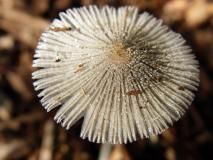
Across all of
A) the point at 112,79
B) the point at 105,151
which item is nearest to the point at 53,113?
the point at 105,151

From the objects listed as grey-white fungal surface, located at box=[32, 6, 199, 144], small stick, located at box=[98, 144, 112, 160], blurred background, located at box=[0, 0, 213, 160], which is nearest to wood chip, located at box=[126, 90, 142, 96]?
grey-white fungal surface, located at box=[32, 6, 199, 144]

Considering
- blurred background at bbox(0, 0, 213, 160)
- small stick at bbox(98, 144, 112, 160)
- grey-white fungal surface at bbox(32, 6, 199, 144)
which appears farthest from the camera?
blurred background at bbox(0, 0, 213, 160)

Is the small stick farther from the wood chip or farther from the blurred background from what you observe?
the wood chip

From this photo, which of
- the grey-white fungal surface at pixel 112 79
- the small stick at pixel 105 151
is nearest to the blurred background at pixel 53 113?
the small stick at pixel 105 151

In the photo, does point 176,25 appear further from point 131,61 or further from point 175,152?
point 131,61

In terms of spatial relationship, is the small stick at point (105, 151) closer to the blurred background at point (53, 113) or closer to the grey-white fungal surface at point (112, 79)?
the blurred background at point (53, 113)

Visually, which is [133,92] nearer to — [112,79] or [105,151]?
[112,79]
